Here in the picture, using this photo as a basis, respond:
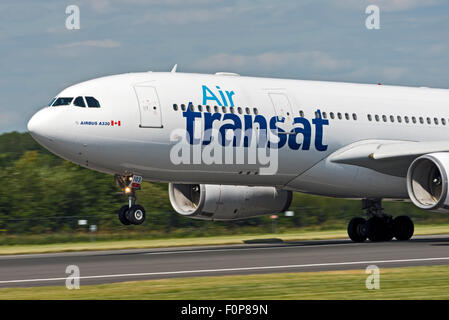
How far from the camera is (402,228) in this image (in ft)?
101

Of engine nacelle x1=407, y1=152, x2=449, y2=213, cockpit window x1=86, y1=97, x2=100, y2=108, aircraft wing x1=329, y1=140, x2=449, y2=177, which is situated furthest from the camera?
aircraft wing x1=329, y1=140, x2=449, y2=177

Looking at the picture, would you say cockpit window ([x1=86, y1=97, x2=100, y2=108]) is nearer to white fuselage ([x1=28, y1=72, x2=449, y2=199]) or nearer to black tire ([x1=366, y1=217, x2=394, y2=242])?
white fuselage ([x1=28, y1=72, x2=449, y2=199])

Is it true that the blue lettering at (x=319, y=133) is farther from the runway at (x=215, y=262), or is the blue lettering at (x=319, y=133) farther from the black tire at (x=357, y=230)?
the black tire at (x=357, y=230)

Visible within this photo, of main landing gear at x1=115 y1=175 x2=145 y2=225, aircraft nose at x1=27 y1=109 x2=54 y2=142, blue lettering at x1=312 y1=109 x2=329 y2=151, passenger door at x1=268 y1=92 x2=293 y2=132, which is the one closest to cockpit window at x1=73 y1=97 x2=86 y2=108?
aircraft nose at x1=27 y1=109 x2=54 y2=142

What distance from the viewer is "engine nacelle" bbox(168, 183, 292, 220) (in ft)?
95.0

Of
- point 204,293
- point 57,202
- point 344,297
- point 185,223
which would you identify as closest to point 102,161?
point 204,293

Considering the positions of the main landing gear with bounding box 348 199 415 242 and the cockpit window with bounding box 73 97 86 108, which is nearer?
the cockpit window with bounding box 73 97 86 108

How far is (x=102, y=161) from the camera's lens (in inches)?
963

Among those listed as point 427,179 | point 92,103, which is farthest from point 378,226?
point 92,103

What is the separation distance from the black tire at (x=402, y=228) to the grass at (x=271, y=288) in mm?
11687

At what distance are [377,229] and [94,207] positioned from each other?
795 inches

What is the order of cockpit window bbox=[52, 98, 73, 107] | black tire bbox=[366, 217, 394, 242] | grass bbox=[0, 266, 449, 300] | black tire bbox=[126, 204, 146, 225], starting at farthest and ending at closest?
black tire bbox=[366, 217, 394, 242] → cockpit window bbox=[52, 98, 73, 107] → black tire bbox=[126, 204, 146, 225] → grass bbox=[0, 266, 449, 300]

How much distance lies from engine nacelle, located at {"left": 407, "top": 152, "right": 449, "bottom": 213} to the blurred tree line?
11.7 metres

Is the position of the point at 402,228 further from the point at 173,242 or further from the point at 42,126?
the point at 42,126
